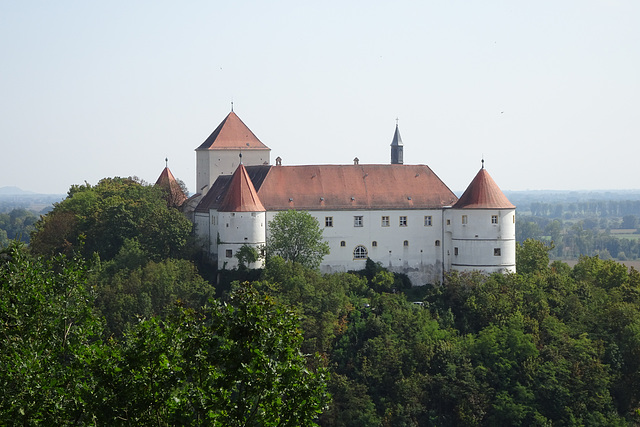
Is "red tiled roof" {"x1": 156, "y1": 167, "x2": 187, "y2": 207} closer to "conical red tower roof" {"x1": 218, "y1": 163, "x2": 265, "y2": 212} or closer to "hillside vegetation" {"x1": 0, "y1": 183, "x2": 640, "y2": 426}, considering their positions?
"hillside vegetation" {"x1": 0, "y1": 183, "x2": 640, "y2": 426}

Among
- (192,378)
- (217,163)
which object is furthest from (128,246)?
(192,378)

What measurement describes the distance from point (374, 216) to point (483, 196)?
7242 millimetres

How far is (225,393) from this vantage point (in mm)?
24375

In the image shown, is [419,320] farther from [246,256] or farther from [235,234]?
[235,234]

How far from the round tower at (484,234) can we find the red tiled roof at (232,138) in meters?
18.4

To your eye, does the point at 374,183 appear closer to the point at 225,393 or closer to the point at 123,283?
the point at 123,283

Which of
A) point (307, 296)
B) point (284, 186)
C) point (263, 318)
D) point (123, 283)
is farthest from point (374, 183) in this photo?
point (263, 318)

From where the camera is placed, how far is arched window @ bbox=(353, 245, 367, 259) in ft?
231

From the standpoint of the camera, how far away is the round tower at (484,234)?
6919 centimetres

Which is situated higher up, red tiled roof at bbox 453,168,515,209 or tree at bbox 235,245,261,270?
red tiled roof at bbox 453,168,515,209

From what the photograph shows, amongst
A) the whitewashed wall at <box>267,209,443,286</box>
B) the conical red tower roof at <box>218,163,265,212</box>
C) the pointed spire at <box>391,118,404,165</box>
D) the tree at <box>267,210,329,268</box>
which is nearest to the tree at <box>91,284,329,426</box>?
the tree at <box>267,210,329,268</box>

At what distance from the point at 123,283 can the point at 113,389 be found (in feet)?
142

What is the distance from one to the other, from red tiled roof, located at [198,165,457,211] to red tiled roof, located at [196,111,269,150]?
499 centimetres

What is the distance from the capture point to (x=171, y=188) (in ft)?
275
